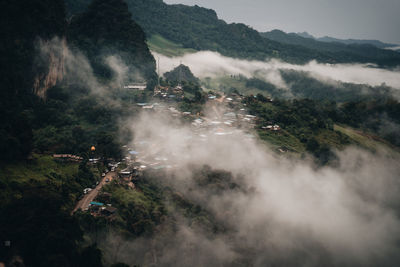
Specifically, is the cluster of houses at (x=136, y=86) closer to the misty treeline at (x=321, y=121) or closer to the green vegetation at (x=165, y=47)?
the misty treeline at (x=321, y=121)

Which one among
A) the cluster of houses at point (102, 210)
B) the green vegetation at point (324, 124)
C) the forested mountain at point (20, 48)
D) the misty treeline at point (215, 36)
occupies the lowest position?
the cluster of houses at point (102, 210)

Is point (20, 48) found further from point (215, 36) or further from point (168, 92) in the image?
point (215, 36)

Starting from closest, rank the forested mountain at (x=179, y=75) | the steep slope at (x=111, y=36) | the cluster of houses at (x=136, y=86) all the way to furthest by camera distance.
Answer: the cluster of houses at (x=136, y=86) < the steep slope at (x=111, y=36) < the forested mountain at (x=179, y=75)

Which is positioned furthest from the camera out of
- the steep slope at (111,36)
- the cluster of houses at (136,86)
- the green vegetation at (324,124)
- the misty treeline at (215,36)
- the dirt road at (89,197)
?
the misty treeline at (215,36)

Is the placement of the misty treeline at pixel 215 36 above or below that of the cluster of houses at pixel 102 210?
above

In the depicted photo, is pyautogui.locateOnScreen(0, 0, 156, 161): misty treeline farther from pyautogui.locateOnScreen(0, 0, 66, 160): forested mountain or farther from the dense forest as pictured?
the dense forest

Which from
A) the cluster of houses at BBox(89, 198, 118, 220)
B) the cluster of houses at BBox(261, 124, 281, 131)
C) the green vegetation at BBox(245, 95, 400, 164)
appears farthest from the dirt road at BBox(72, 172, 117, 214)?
the cluster of houses at BBox(261, 124, 281, 131)

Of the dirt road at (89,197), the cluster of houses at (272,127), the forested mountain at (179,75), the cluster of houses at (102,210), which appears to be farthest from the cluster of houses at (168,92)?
the cluster of houses at (102,210)
